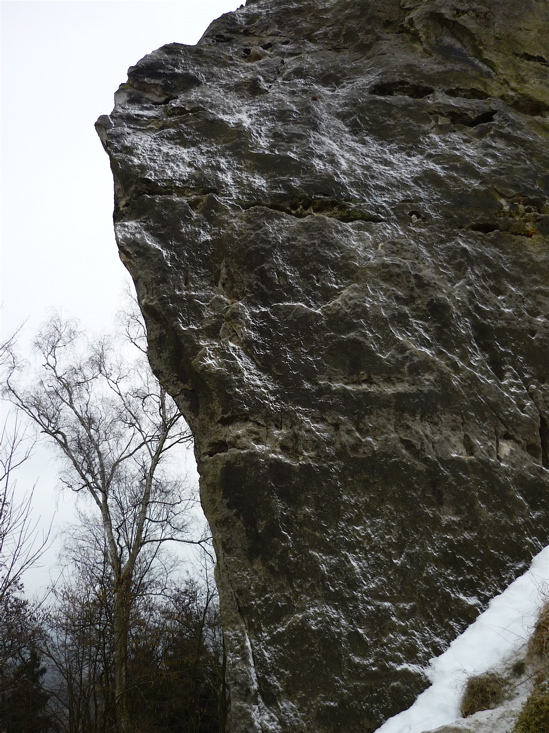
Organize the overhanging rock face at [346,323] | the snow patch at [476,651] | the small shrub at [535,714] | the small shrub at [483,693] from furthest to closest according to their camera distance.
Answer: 1. the overhanging rock face at [346,323]
2. the snow patch at [476,651]
3. the small shrub at [483,693]
4. the small shrub at [535,714]

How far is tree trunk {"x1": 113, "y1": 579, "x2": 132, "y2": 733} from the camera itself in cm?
827

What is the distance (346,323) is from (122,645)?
691 cm

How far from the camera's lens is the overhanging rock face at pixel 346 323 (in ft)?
12.8

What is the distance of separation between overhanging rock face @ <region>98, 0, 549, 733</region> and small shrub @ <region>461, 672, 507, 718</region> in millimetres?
407

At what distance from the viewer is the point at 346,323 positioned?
5.04 meters

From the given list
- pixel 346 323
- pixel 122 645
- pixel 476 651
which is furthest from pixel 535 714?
pixel 122 645

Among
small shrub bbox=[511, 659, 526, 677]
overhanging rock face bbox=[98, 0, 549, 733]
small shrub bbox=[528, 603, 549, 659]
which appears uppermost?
overhanging rock face bbox=[98, 0, 549, 733]

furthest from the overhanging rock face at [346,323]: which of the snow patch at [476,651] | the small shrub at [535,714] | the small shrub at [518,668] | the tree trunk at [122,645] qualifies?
the tree trunk at [122,645]

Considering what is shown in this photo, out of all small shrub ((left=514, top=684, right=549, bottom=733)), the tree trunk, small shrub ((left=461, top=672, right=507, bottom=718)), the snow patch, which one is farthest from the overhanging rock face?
the tree trunk

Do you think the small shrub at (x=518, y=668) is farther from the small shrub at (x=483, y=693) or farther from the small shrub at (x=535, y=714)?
the small shrub at (x=535, y=714)

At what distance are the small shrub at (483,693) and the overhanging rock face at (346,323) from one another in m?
0.41

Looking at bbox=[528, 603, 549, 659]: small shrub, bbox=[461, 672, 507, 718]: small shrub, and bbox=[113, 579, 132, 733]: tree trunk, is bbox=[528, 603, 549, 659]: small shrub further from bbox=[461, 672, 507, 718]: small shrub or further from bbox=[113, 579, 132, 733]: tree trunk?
bbox=[113, 579, 132, 733]: tree trunk

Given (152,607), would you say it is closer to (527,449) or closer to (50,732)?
(50,732)

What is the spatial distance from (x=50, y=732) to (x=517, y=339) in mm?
11275
